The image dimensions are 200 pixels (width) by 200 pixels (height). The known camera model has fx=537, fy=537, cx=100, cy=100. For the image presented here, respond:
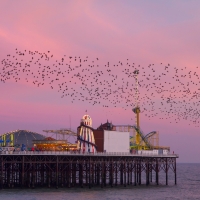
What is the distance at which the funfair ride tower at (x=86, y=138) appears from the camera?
10350 centimetres

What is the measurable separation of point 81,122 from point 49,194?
2307cm

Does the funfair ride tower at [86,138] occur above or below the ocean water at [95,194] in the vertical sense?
above

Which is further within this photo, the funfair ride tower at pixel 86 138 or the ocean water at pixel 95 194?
the funfair ride tower at pixel 86 138

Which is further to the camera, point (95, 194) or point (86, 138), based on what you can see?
point (86, 138)

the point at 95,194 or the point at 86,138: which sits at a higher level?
the point at 86,138

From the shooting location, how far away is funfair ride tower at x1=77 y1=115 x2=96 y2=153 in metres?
104

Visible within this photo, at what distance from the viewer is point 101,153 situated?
101 metres

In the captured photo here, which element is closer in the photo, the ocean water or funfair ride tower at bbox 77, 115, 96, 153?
the ocean water

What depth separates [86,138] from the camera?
104 metres

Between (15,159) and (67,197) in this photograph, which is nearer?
(67,197)

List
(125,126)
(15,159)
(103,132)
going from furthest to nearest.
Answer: (125,126) < (103,132) < (15,159)

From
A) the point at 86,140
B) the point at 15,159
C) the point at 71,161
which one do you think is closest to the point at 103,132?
the point at 86,140

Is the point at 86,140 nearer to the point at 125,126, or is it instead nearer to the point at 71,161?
the point at 71,161

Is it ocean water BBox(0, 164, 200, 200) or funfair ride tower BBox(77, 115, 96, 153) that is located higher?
funfair ride tower BBox(77, 115, 96, 153)
